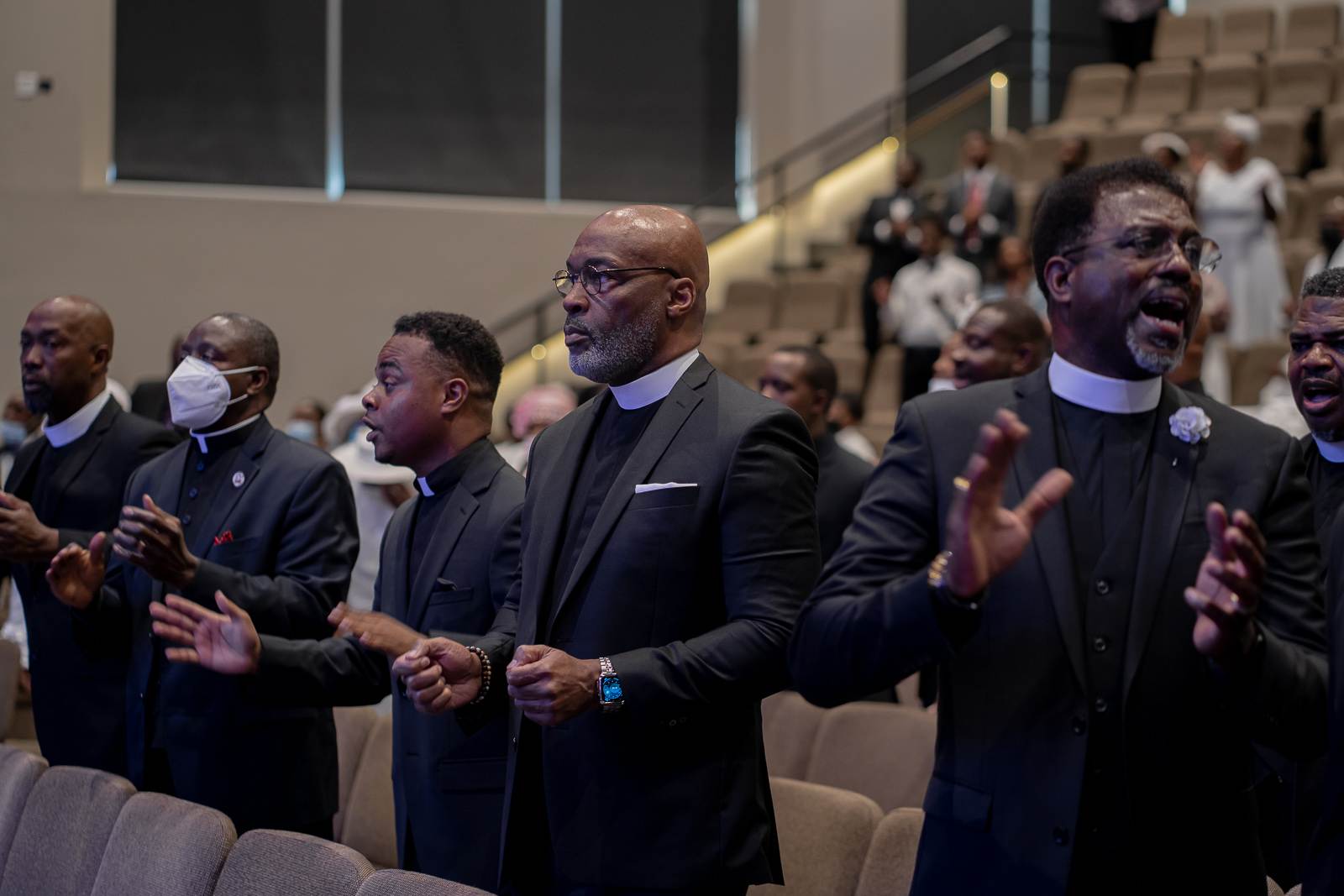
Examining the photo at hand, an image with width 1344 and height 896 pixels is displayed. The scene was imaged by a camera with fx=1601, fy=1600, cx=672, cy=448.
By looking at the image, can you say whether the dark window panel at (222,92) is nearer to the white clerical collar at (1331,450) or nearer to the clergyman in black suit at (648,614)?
the clergyman in black suit at (648,614)

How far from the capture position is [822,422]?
506 centimetres

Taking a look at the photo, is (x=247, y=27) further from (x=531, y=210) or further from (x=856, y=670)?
(x=856, y=670)

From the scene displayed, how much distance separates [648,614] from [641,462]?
26cm

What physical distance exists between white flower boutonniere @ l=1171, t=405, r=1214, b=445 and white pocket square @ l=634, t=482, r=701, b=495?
82cm

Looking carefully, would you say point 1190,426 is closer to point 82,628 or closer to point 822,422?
point 82,628

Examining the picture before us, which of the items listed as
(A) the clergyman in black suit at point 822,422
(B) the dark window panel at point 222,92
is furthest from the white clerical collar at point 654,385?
(B) the dark window panel at point 222,92

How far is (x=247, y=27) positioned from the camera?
11.2 meters

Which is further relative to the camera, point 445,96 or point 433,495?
point 445,96

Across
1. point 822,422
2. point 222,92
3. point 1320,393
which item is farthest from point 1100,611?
point 222,92

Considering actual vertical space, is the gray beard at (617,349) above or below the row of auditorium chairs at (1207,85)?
below

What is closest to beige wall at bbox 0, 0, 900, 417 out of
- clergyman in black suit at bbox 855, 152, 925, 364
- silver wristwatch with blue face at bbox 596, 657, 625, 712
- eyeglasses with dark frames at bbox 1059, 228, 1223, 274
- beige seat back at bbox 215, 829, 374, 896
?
clergyman in black suit at bbox 855, 152, 925, 364

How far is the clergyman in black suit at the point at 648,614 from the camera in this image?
2.54 meters

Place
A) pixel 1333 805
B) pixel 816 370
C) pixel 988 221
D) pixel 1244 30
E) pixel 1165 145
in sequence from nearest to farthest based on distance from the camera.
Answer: pixel 1333 805 → pixel 816 370 → pixel 1165 145 → pixel 988 221 → pixel 1244 30

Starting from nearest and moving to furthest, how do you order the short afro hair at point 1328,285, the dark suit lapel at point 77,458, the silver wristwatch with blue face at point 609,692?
the silver wristwatch with blue face at point 609,692 < the short afro hair at point 1328,285 < the dark suit lapel at point 77,458
